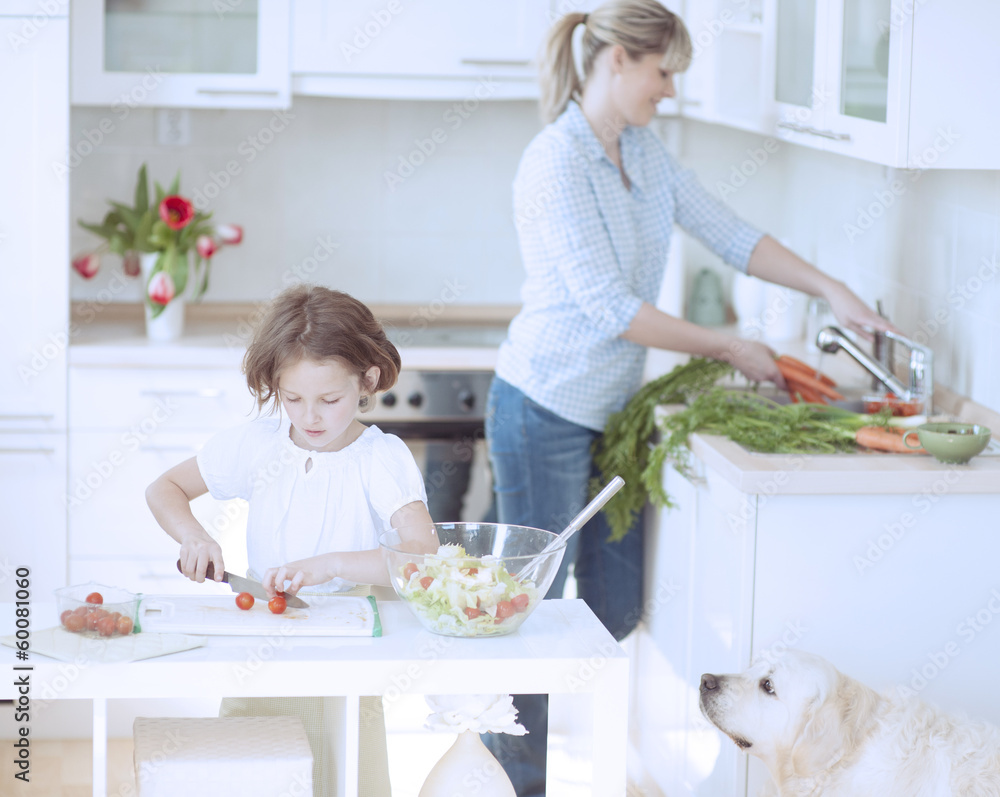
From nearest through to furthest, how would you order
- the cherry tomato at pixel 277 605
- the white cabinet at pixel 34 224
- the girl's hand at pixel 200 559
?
the cherry tomato at pixel 277 605
the girl's hand at pixel 200 559
the white cabinet at pixel 34 224

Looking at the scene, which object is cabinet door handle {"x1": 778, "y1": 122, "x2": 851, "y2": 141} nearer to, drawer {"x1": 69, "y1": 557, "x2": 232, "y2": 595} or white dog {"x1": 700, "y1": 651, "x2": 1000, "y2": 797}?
white dog {"x1": 700, "y1": 651, "x2": 1000, "y2": 797}

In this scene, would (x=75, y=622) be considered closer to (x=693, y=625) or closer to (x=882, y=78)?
(x=693, y=625)

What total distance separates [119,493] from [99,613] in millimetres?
1678

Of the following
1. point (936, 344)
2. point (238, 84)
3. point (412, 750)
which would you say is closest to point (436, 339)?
point (238, 84)

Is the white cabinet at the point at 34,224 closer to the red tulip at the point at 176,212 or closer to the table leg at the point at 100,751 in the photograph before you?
the red tulip at the point at 176,212

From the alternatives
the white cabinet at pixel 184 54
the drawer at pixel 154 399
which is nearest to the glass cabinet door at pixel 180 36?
the white cabinet at pixel 184 54

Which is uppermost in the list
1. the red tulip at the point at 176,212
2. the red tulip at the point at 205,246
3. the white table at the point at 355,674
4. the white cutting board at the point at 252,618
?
the red tulip at the point at 176,212

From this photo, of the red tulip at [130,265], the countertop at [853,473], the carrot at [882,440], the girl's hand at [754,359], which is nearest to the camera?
the countertop at [853,473]

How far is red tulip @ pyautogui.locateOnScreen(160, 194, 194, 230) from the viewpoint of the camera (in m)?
2.94

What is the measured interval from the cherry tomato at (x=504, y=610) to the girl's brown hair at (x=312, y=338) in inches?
17.0

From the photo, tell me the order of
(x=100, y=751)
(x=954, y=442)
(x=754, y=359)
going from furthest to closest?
(x=754, y=359), (x=954, y=442), (x=100, y=751)

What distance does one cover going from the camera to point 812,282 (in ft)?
8.20

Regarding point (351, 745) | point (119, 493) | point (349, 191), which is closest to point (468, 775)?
point (351, 745)

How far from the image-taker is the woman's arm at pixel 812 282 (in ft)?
7.91
